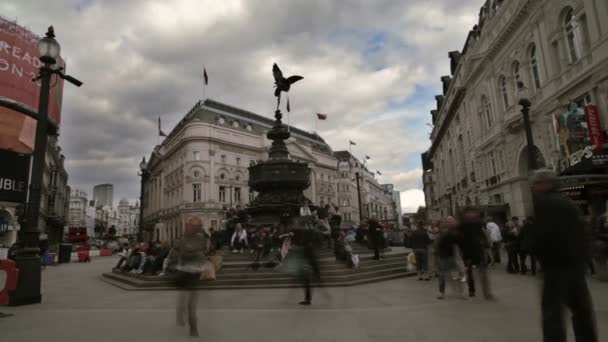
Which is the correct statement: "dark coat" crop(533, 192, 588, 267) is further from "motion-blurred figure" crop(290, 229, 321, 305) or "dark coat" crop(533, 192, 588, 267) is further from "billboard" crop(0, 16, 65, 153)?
"billboard" crop(0, 16, 65, 153)

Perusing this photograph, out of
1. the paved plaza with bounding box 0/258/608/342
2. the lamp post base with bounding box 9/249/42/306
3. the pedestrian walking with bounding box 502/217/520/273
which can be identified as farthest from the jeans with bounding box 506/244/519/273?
the lamp post base with bounding box 9/249/42/306

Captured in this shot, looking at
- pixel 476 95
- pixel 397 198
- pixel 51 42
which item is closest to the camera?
pixel 51 42

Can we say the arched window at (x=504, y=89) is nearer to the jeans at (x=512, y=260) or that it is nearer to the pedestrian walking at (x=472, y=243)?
the jeans at (x=512, y=260)

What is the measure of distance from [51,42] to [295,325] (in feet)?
29.2

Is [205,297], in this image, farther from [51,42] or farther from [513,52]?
[513,52]

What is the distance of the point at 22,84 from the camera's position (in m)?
22.6

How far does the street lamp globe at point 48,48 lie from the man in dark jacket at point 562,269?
417 inches

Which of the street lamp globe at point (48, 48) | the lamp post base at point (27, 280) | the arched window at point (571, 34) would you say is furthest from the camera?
the arched window at point (571, 34)

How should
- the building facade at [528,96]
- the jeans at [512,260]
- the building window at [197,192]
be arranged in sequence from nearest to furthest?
the jeans at [512,260]
the building facade at [528,96]
the building window at [197,192]

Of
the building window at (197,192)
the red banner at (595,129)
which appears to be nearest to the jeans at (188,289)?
the red banner at (595,129)

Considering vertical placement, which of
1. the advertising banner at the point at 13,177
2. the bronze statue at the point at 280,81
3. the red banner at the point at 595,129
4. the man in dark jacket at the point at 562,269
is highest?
the bronze statue at the point at 280,81

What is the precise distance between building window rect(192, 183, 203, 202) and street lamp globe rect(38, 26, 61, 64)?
49.9m

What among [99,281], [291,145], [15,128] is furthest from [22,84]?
[291,145]

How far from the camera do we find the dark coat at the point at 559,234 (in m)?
3.40
